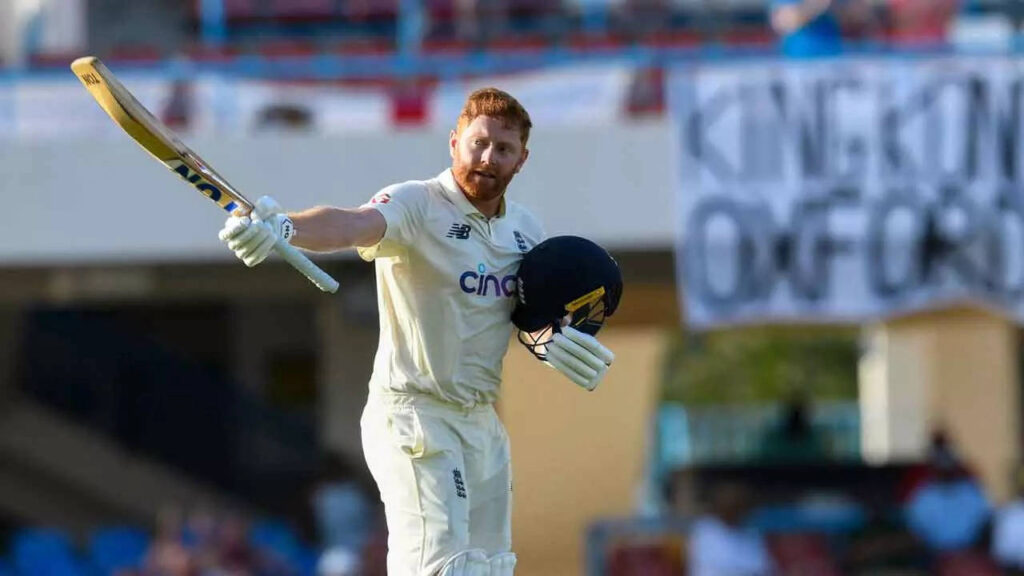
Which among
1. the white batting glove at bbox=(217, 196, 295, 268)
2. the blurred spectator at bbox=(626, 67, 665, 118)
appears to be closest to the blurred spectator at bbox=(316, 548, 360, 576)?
the blurred spectator at bbox=(626, 67, 665, 118)

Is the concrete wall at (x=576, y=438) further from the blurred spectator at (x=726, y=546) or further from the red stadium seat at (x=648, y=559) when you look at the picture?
the blurred spectator at (x=726, y=546)

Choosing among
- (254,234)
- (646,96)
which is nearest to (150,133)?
(254,234)

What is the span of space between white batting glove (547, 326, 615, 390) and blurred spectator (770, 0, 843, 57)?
766 cm

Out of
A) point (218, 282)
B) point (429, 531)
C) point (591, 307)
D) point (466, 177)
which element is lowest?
point (218, 282)

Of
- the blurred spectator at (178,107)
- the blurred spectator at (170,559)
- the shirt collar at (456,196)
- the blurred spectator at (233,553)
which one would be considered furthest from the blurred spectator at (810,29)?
the shirt collar at (456,196)

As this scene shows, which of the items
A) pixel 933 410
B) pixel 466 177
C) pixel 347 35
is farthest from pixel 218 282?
pixel 466 177

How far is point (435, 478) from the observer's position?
18.6 feet

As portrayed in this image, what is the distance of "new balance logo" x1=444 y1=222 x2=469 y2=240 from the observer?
5.67 m

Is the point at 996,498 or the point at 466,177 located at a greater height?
the point at 466,177

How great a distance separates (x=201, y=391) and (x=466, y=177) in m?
12.8

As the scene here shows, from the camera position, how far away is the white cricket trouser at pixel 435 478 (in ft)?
18.5

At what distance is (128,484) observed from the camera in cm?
1745

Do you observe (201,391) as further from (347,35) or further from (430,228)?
(430,228)

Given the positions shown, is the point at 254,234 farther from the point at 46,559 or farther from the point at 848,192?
the point at 46,559
